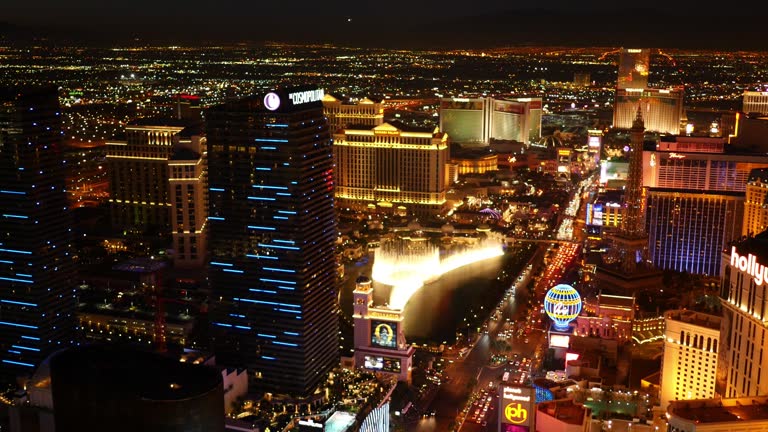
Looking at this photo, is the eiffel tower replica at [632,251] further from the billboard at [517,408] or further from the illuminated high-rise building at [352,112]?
the illuminated high-rise building at [352,112]

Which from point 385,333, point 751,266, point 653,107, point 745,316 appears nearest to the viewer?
point 751,266

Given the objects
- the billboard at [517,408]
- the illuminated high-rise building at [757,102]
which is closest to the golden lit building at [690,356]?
the billboard at [517,408]

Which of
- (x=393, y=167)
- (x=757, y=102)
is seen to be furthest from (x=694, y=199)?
(x=757, y=102)

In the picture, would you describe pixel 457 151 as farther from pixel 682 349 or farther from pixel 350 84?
pixel 682 349

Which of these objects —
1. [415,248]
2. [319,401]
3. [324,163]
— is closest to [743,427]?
[319,401]

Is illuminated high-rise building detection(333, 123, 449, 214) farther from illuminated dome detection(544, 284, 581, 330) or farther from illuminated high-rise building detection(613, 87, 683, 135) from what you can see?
illuminated high-rise building detection(613, 87, 683, 135)

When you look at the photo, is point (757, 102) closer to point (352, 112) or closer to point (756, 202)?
point (756, 202)
